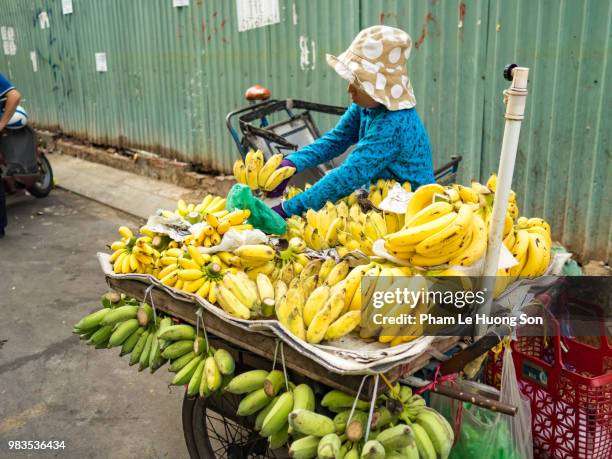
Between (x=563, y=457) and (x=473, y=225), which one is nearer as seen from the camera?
(x=473, y=225)

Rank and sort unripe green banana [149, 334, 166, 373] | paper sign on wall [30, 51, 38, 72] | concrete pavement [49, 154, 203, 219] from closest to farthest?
unripe green banana [149, 334, 166, 373] < concrete pavement [49, 154, 203, 219] < paper sign on wall [30, 51, 38, 72]

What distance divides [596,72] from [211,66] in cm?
476

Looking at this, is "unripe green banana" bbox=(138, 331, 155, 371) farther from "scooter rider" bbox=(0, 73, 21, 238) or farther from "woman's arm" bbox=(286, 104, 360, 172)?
"scooter rider" bbox=(0, 73, 21, 238)

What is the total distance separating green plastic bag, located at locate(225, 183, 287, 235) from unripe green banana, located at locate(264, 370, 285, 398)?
839mm

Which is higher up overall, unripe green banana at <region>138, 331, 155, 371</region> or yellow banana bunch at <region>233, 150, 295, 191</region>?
yellow banana bunch at <region>233, 150, 295, 191</region>

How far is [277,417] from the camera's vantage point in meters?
1.82

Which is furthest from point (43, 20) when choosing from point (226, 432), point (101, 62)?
point (226, 432)

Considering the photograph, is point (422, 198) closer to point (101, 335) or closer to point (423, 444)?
point (423, 444)

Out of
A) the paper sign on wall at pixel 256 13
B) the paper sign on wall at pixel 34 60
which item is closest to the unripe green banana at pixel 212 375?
the paper sign on wall at pixel 256 13

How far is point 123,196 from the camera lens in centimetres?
806

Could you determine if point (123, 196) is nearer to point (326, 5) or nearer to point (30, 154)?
point (30, 154)

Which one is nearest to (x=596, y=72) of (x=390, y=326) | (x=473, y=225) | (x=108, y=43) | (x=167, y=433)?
(x=473, y=225)

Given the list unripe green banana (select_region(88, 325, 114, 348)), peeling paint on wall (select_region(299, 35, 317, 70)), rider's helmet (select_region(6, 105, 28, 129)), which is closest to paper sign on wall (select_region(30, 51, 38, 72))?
rider's helmet (select_region(6, 105, 28, 129))

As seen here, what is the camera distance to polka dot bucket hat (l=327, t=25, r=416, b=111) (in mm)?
2773
